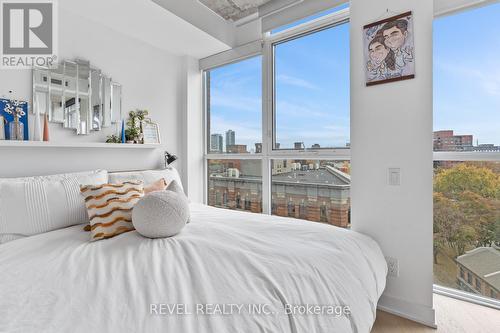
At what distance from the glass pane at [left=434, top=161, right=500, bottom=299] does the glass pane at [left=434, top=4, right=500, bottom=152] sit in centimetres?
17

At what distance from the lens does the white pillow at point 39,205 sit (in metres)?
1.52

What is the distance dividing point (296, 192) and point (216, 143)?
4.05 feet

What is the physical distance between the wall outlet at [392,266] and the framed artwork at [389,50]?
1.22m

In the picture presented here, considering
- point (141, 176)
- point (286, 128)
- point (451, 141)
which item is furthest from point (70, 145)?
point (451, 141)

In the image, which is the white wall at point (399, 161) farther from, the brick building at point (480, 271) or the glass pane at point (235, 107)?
the glass pane at point (235, 107)

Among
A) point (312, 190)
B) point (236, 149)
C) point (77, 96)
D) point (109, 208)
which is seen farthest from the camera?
point (236, 149)

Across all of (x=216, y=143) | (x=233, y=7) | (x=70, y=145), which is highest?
(x=233, y=7)

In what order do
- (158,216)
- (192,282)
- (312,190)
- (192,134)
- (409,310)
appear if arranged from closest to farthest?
(192,282) < (158,216) < (409,310) < (312,190) < (192,134)

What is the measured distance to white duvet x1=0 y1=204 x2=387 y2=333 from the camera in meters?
0.78

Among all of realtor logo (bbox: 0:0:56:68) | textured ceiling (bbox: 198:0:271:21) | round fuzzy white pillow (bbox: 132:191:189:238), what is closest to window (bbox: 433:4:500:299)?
textured ceiling (bbox: 198:0:271:21)

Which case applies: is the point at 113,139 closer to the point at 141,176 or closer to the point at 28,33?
the point at 141,176

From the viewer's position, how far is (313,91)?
2467 mm

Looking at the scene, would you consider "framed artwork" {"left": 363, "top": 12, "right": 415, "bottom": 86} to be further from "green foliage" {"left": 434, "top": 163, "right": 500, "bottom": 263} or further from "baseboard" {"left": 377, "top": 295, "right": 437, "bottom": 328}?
"baseboard" {"left": 377, "top": 295, "right": 437, "bottom": 328}

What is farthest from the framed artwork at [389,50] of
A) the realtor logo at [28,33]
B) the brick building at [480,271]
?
the realtor logo at [28,33]
